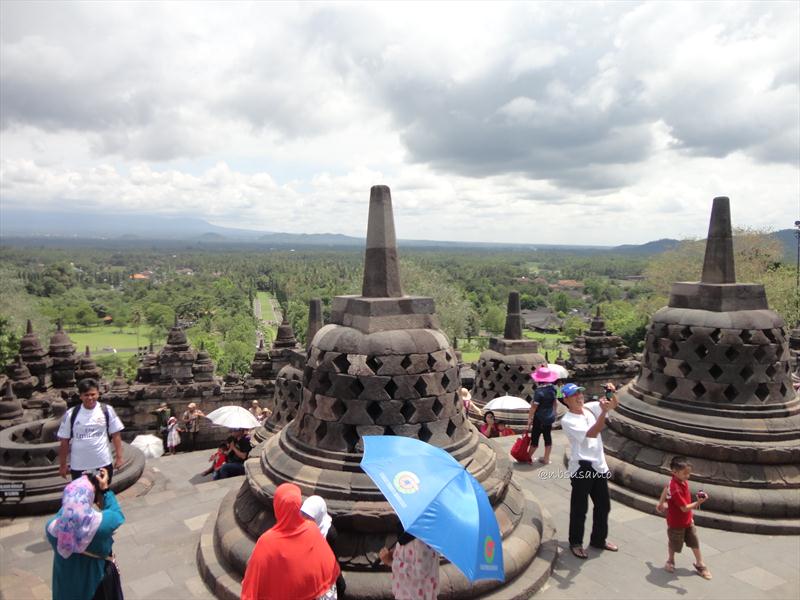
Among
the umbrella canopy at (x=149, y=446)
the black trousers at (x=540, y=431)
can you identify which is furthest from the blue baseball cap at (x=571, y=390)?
the umbrella canopy at (x=149, y=446)

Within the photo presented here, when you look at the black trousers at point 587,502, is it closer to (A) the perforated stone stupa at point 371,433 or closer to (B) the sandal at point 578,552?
(B) the sandal at point 578,552

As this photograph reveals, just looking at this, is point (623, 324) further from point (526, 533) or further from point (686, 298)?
point (526, 533)

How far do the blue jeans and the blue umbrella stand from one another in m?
4.74

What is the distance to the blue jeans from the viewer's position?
7.00m

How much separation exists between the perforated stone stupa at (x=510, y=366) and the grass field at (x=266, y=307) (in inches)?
2752

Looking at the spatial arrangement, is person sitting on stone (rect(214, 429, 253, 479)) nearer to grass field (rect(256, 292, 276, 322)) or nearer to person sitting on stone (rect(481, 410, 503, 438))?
person sitting on stone (rect(481, 410, 503, 438))

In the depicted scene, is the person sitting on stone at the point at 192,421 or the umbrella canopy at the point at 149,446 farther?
the person sitting on stone at the point at 192,421

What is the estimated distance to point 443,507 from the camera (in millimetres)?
2629

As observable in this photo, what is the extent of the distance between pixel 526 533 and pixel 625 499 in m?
1.92

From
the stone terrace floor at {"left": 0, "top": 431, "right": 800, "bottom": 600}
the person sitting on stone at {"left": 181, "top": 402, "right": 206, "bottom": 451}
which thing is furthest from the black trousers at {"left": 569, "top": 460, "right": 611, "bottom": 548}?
the person sitting on stone at {"left": 181, "top": 402, "right": 206, "bottom": 451}

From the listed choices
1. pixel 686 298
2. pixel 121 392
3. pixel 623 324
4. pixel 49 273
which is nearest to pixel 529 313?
pixel 623 324

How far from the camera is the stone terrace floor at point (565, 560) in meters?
4.22

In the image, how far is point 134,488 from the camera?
676cm

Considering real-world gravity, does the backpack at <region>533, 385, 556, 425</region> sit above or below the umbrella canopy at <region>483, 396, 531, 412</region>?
above
